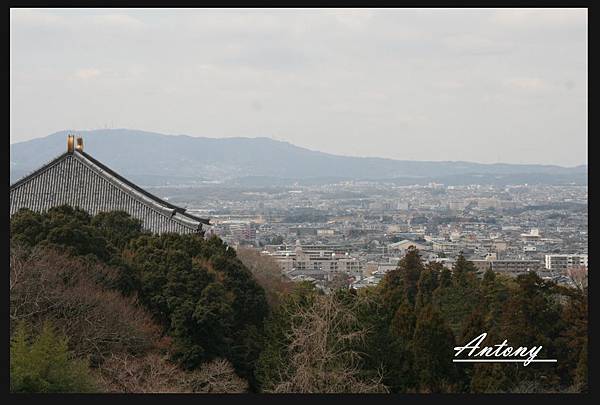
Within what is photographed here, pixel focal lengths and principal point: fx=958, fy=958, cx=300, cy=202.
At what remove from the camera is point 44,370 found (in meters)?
10.3

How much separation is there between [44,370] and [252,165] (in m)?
47.8

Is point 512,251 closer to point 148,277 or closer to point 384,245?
point 384,245

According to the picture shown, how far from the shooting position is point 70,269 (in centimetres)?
1462

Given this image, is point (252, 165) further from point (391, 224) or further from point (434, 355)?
point (434, 355)

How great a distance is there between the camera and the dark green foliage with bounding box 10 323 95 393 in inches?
398

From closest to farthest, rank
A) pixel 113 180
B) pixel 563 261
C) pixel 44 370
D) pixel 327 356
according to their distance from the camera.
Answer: pixel 44 370 → pixel 327 356 → pixel 113 180 → pixel 563 261

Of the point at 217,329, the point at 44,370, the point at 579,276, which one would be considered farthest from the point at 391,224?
the point at 44,370

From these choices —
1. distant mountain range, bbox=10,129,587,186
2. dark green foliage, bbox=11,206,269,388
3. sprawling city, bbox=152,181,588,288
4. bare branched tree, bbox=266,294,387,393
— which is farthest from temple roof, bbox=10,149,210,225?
distant mountain range, bbox=10,129,587,186

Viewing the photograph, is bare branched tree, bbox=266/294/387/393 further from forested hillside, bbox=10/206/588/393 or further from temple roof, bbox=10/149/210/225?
temple roof, bbox=10/149/210/225

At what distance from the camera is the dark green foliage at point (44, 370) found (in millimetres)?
10102

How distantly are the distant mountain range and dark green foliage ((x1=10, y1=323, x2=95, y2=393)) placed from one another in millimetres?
33694

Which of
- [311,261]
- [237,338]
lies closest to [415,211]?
[311,261]
